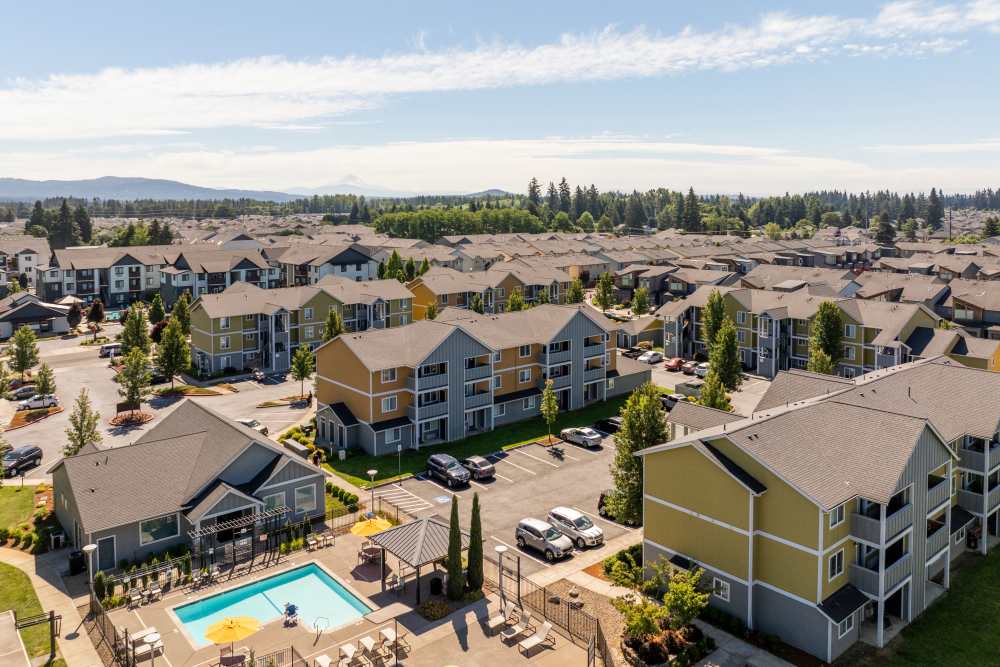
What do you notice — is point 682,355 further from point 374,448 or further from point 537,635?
point 537,635

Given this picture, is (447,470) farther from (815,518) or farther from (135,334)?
(135,334)

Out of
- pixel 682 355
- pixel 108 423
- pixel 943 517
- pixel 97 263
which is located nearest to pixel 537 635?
pixel 943 517

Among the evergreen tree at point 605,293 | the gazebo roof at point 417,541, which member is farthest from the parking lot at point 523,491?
the evergreen tree at point 605,293

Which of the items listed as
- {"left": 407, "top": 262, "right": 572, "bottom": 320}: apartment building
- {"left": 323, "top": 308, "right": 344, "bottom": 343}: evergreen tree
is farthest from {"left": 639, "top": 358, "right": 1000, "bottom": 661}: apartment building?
{"left": 407, "top": 262, "right": 572, "bottom": 320}: apartment building

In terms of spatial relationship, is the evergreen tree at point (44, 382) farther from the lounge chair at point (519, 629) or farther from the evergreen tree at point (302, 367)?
the lounge chair at point (519, 629)

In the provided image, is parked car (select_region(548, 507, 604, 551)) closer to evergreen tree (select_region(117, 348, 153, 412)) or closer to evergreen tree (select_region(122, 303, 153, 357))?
evergreen tree (select_region(117, 348, 153, 412))

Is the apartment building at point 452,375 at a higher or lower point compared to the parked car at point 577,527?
higher
